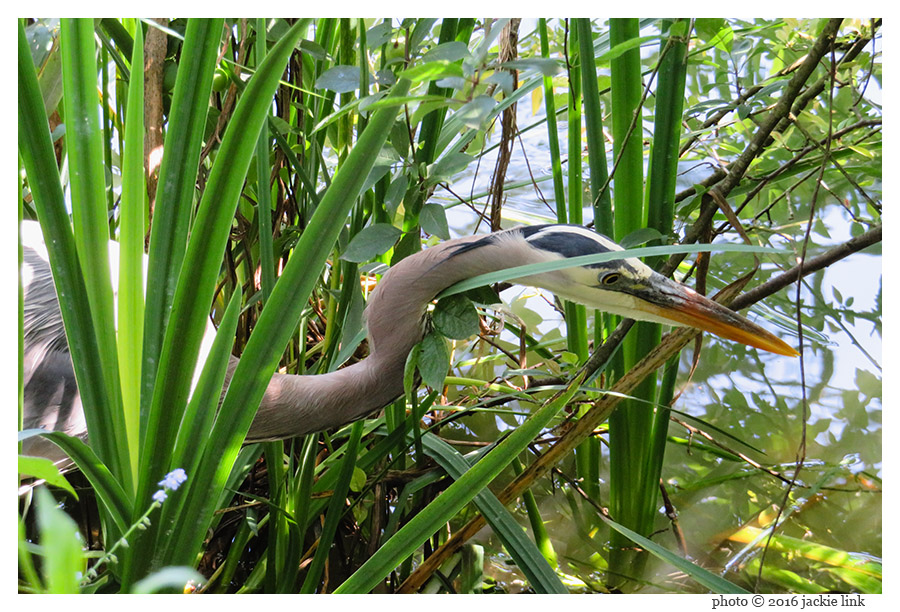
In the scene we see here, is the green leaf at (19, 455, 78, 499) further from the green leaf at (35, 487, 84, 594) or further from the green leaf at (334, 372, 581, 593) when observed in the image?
the green leaf at (334, 372, 581, 593)

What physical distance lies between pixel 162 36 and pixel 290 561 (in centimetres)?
73

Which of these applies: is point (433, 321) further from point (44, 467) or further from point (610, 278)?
point (44, 467)

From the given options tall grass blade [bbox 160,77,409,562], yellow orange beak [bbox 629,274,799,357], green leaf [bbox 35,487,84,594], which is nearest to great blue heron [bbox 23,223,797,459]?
yellow orange beak [bbox 629,274,799,357]

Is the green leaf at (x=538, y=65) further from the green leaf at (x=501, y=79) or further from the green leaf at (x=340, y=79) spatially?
the green leaf at (x=340, y=79)

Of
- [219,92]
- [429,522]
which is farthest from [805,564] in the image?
[219,92]

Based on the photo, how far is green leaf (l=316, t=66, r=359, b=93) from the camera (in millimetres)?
676

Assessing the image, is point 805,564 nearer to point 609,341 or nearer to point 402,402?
point 609,341

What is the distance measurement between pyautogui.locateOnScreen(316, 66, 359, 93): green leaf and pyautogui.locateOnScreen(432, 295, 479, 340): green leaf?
0.25m

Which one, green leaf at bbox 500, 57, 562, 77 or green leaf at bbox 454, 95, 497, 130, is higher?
green leaf at bbox 500, 57, 562, 77

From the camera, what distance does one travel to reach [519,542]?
2.43 feet

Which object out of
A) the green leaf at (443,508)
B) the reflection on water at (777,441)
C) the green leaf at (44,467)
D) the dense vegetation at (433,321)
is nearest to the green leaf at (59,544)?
the dense vegetation at (433,321)

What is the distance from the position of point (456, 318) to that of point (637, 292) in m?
0.23

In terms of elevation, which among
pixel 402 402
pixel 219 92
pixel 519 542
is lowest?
pixel 519 542

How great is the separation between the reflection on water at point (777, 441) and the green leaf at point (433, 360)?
376mm
